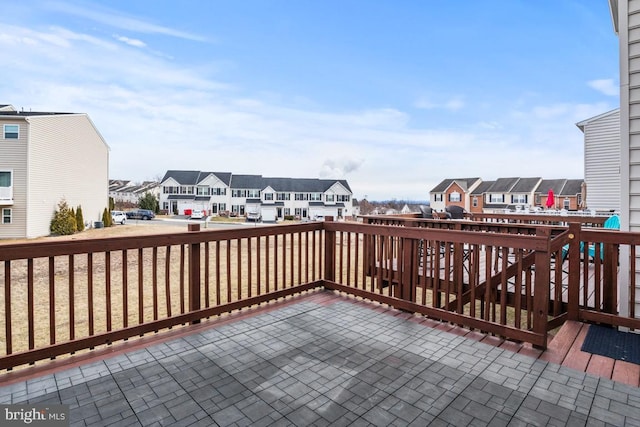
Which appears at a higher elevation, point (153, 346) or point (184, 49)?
point (184, 49)

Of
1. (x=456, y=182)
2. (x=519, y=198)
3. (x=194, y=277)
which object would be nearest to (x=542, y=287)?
(x=194, y=277)

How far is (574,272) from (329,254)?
273cm

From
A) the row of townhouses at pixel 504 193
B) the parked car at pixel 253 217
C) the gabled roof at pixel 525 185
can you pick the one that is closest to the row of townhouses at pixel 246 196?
the parked car at pixel 253 217

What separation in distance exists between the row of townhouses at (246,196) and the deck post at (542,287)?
37.4m

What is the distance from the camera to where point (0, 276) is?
11.9 m

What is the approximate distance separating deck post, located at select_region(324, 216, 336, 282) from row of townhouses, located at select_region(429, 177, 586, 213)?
32.9m

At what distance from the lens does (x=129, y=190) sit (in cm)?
5344

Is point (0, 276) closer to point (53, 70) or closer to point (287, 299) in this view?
point (53, 70)

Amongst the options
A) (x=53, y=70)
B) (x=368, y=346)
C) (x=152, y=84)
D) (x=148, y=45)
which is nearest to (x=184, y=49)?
(x=148, y=45)

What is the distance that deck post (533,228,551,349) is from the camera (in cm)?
281

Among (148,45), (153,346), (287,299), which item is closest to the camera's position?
(153,346)

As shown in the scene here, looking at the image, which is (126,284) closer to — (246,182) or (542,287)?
(542,287)

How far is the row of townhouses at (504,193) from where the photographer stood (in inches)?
1375

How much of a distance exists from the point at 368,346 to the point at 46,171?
2319cm
